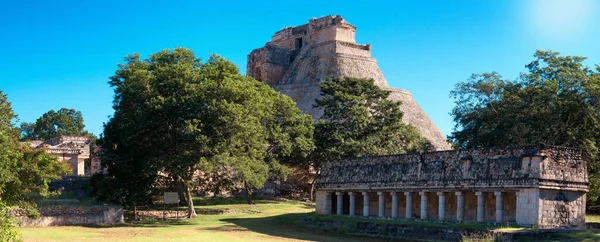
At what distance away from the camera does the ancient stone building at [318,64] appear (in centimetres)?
7019

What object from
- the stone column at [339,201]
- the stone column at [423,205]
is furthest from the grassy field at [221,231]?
the stone column at [423,205]

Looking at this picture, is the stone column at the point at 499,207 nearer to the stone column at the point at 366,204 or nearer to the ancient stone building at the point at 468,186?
the ancient stone building at the point at 468,186

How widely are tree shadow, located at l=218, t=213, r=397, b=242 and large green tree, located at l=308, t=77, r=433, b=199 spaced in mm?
9574

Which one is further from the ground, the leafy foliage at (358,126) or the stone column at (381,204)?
the leafy foliage at (358,126)

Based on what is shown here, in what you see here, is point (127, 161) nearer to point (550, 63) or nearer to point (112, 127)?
point (112, 127)

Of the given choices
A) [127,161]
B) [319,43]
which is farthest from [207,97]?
[319,43]

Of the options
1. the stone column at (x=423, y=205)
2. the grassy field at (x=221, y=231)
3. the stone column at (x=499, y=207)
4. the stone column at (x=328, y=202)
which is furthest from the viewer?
the stone column at (x=328, y=202)

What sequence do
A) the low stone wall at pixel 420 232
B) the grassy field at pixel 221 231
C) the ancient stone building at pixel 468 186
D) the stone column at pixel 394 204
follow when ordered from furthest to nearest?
the stone column at pixel 394 204
the grassy field at pixel 221 231
the ancient stone building at pixel 468 186
the low stone wall at pixel 420 232

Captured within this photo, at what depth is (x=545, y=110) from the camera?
37.9 metres

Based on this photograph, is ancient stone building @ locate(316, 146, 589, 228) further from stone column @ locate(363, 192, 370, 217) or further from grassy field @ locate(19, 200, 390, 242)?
grassy field @ locate(19, 200, 390, 242)

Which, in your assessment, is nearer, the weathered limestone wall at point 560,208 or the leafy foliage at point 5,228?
the leafy foliage at point 5,228

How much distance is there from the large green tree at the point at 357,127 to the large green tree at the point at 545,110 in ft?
16.4

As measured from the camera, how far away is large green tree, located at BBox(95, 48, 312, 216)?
33125 mm

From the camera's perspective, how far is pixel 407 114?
69.2 metres
